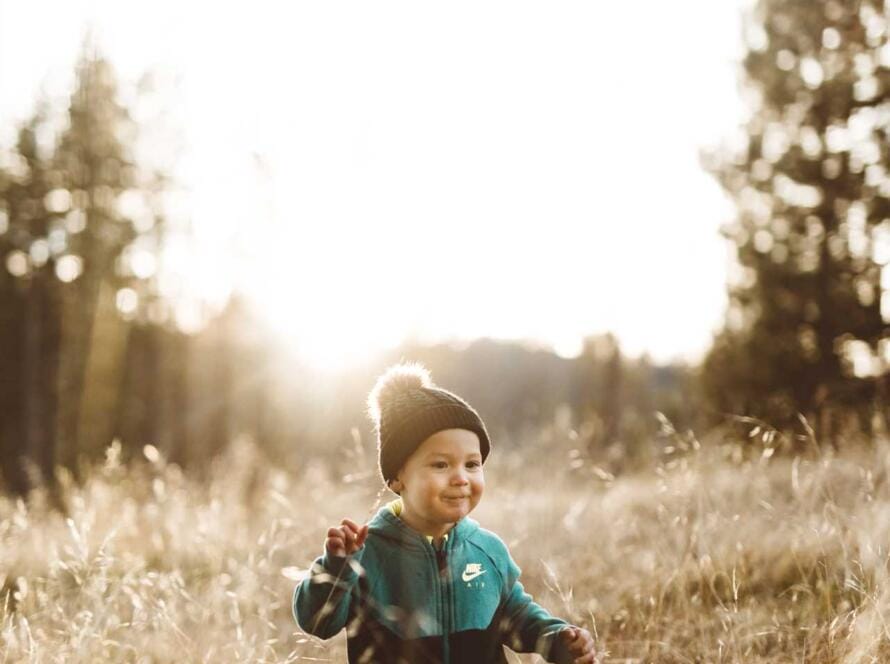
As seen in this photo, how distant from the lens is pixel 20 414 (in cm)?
2269

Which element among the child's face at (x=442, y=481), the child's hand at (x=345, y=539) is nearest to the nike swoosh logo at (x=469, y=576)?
the child's face at (x=442, y=481)

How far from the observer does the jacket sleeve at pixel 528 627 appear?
89.2 inches

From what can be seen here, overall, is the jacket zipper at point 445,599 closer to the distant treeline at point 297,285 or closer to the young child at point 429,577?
the young child at point 429,577

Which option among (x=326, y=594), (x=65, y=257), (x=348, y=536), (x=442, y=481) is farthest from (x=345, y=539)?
(x=65, y=257)

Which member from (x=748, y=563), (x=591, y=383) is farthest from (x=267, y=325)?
(x=748, y=563)

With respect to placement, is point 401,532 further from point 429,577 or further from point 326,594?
point 326,594

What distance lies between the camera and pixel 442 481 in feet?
7.41

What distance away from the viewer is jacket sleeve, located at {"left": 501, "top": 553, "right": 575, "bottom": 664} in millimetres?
2266

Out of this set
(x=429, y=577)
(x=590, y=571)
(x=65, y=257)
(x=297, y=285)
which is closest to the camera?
(x=429, y=577)

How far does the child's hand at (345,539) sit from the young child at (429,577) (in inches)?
4.0

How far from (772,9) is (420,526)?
11443 mm

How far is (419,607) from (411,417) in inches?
20.8

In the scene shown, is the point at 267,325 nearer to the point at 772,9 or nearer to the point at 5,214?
the point at 5,214

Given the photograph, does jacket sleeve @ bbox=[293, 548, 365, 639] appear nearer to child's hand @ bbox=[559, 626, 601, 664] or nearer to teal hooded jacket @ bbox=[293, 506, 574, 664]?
teal hooded jacket @ bbox=[293, 506, 574, 664]
